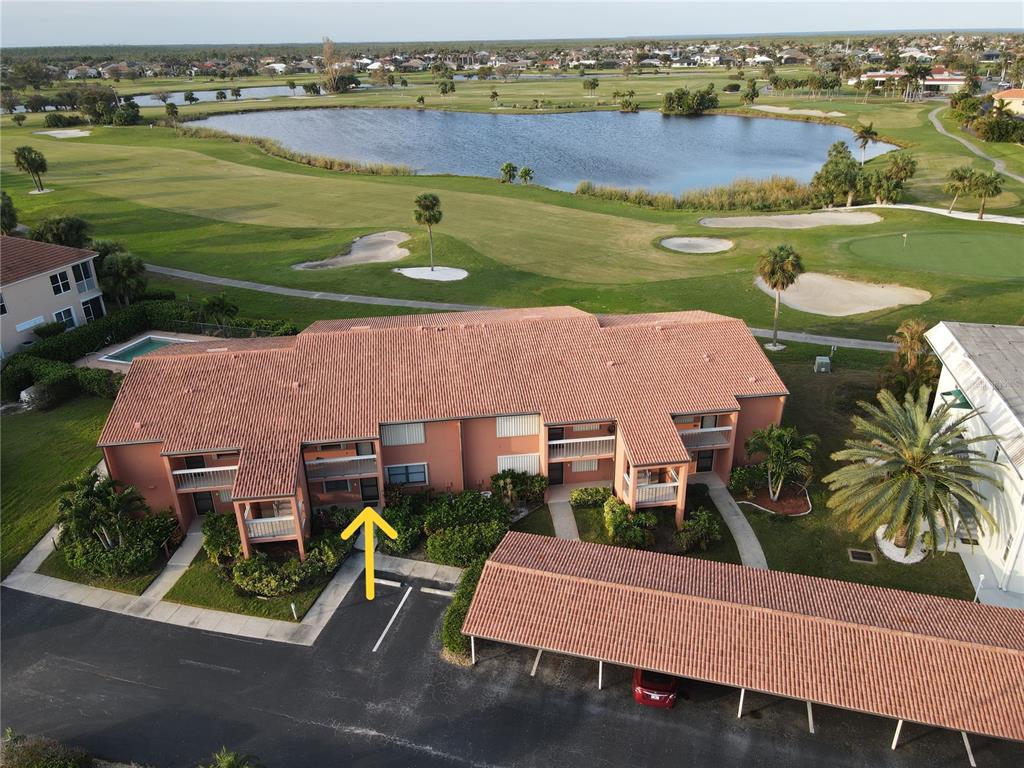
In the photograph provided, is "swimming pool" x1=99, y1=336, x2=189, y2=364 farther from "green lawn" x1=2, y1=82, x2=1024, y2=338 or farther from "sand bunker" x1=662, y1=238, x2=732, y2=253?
"sand bunker" x1=662, y1=238, x2=732, y2=253

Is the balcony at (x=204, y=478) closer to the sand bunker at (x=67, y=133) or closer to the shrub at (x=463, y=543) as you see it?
the shrub at (x=463, y=543)

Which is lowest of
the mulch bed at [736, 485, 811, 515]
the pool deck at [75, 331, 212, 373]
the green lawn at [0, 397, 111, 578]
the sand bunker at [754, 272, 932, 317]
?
the mulch bed at [736, 485, 811, 515]

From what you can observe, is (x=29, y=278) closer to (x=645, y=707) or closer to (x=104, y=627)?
(x=104, y=627)

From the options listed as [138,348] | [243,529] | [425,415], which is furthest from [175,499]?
[138,348]

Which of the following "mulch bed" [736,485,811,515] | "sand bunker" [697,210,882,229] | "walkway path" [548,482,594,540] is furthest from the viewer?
"sand bunker" [697,210,882,229]

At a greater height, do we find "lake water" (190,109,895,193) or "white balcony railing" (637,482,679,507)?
"lake water" (190,109,895,193)

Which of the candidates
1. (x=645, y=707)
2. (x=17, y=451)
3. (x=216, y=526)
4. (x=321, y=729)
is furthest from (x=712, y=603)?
(x=17, y=451)

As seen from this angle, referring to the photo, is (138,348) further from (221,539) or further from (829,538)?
(829,538)

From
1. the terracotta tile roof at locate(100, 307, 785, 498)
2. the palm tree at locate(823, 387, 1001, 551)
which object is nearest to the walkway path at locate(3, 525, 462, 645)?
the terracotta tile roof at locate(100, 307, 785, 498)
